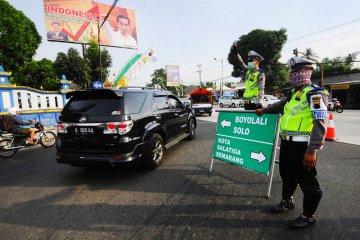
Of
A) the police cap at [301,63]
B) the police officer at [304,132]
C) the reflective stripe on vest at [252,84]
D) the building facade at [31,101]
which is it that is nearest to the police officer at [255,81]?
the reflective stripe on vest at [252,84]

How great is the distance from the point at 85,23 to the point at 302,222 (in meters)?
27.1

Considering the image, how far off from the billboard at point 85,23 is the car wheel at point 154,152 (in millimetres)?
18700

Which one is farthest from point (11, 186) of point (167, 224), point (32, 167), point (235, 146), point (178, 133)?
point (235, 146)

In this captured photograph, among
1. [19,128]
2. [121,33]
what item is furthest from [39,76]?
[19,128]

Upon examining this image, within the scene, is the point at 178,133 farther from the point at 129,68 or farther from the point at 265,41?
the point at 265,41

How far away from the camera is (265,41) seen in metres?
33.4

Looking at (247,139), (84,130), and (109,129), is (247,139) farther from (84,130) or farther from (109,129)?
(84,130)

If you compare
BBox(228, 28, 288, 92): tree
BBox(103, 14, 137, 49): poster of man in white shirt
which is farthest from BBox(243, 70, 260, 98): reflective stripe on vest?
BBox(228, 28, 288, 92): tree

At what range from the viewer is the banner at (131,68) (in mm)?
18656

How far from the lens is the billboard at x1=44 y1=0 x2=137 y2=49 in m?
20.7

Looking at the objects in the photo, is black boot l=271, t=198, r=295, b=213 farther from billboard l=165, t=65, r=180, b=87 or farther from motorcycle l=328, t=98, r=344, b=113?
billboard l=165, t=65, r=180, b=87

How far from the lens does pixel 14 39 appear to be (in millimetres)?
22875

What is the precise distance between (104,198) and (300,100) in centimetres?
299

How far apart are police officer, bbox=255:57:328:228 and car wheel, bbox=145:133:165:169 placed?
7.95 ft
